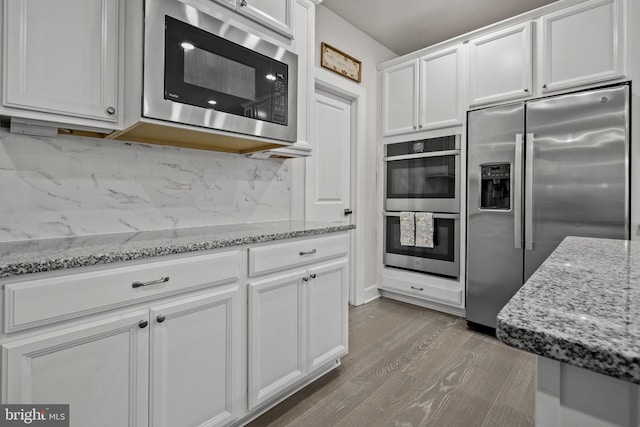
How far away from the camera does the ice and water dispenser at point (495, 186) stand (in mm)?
2506

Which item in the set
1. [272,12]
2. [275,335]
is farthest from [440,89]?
[275,335]

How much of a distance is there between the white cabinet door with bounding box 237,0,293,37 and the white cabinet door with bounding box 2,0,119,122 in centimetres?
61

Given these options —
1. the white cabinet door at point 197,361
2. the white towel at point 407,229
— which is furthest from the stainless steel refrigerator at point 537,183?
the white cabinet door at point 197,361

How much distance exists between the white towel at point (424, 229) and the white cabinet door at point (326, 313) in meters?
1.28

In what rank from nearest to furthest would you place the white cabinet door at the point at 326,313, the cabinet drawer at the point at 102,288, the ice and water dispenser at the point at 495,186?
the cabinet drawer at the point at 102,288
the white cabinet door at the point at 326,313
the ice and water dispenser at the point at 495,186

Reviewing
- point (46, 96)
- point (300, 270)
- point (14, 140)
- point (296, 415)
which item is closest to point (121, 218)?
point (14, 140)

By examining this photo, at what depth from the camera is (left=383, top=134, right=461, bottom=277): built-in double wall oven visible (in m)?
2.86

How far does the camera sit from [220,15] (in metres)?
1.56

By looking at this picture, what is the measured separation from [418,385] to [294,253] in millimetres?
1080

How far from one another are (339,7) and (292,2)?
3.73 ft

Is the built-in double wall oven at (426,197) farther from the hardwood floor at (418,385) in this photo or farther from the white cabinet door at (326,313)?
the white cabinet door at (326,313)

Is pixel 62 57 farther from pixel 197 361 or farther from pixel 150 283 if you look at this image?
pixel 197 361

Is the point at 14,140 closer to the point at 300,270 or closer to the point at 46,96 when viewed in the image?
the point at 46,96

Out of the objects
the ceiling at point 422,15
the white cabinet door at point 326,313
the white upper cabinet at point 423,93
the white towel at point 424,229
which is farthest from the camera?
the white towel at point 424,229
